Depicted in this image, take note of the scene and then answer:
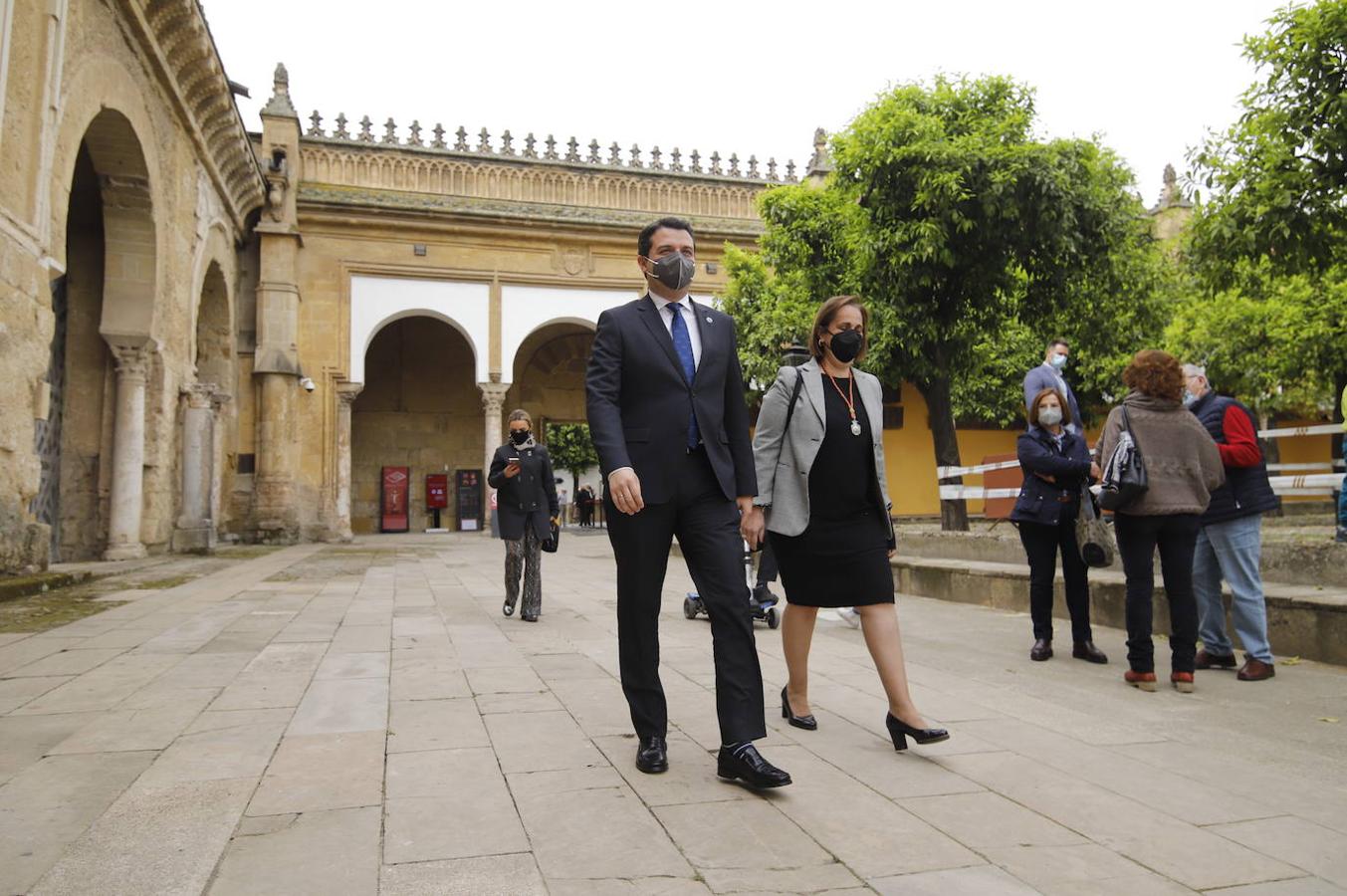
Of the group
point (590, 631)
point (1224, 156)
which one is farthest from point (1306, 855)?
point (1224, 156)

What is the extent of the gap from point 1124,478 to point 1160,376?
0.60 meters

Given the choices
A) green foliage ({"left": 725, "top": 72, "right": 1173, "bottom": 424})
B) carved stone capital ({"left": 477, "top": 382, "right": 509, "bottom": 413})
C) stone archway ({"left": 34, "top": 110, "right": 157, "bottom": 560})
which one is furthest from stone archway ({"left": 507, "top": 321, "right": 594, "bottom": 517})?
stone archway ({"left": 34, "top": 110, "right": 157, "bottom": 560})

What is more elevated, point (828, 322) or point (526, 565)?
point (828, 322)

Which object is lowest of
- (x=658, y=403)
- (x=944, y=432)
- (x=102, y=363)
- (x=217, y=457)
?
(x=658, y=403)

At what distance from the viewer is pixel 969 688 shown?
186 inches

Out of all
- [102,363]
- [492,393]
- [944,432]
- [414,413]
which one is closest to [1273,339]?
[944,432]

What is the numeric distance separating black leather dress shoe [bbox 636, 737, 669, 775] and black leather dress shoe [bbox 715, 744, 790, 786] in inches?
7.9

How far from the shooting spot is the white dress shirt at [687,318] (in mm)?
3406

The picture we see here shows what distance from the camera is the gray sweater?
4.75 meters

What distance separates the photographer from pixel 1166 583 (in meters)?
4.88

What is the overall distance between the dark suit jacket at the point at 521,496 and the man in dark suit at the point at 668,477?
14.3 ft

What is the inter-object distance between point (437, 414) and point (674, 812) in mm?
26052

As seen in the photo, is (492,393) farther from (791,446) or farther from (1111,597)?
(791,446)

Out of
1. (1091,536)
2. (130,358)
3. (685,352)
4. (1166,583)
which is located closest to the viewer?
(685,352)
